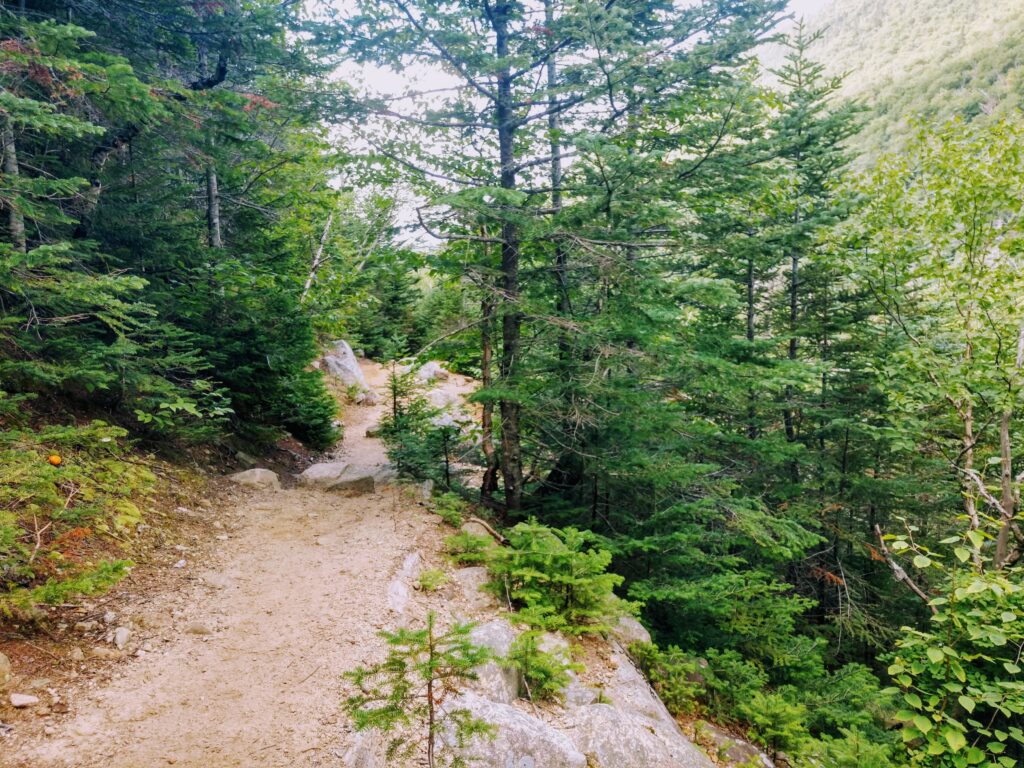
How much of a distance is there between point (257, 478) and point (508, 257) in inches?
227

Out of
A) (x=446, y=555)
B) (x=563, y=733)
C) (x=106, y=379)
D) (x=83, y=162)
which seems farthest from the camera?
(x=83, y=162)

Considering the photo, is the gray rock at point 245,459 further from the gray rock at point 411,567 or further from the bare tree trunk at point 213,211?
the gray rock at point 411,567

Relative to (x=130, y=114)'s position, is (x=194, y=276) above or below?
below

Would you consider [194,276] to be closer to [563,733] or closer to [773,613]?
[563,733]

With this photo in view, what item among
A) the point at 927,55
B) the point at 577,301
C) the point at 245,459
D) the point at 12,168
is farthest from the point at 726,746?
the point at 927,55

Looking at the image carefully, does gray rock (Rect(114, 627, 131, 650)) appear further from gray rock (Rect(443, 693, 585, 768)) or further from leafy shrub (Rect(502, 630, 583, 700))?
leafy shrub (Rect(502, 630, 583, 700))

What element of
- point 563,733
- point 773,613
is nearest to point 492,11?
point 563,733

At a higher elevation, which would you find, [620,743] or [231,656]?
[231,656]

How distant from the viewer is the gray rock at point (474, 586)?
5.57m

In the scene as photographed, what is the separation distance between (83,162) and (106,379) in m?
4.38

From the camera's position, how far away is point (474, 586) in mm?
5891

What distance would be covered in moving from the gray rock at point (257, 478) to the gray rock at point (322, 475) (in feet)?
2.23

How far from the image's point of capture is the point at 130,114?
6617mm

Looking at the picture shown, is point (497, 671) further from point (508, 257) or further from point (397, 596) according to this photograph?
point (508, 257)
